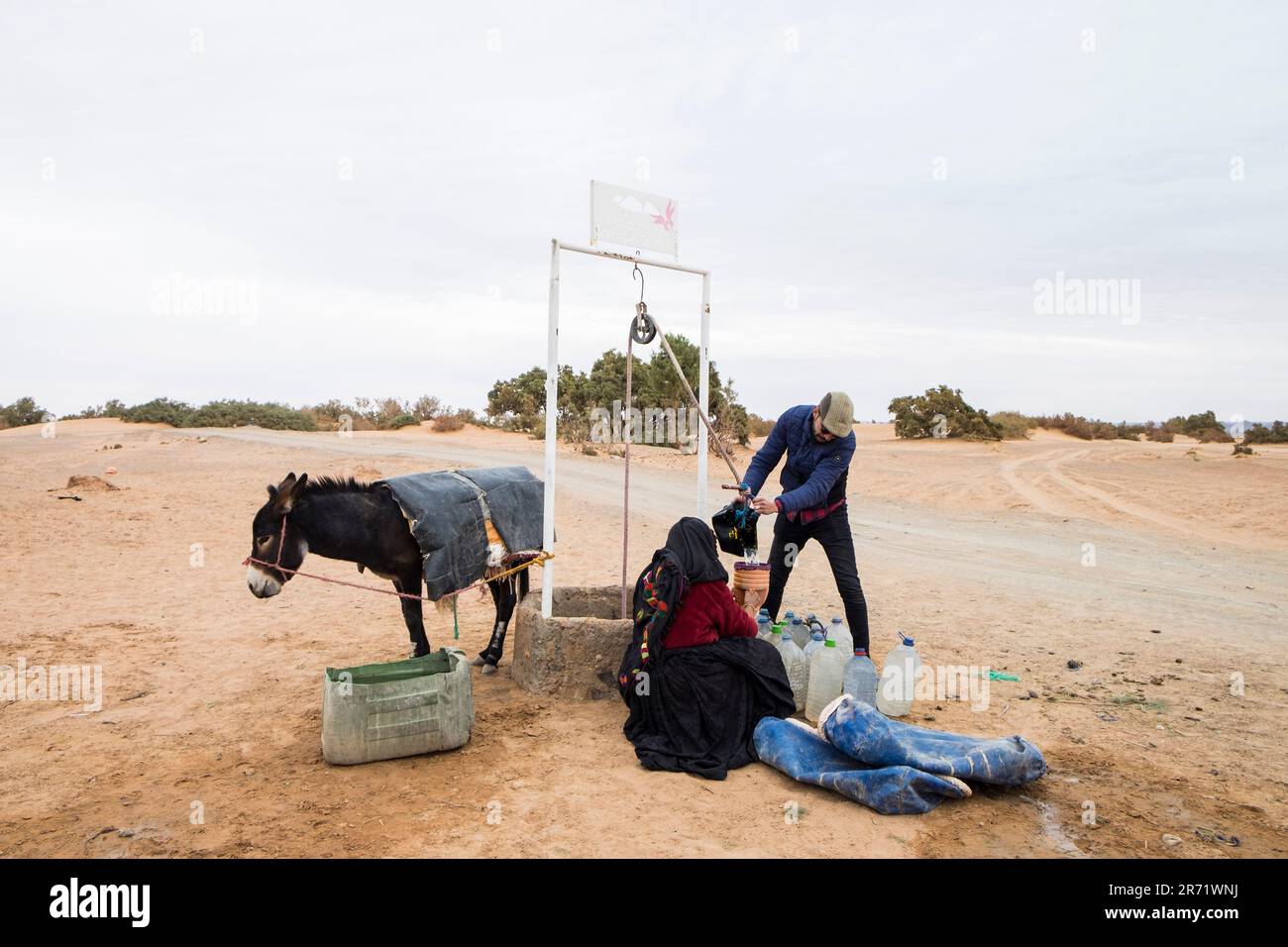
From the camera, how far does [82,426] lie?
34.8 meters

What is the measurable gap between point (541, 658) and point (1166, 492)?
1706 centimetres

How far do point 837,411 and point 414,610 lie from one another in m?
3.17

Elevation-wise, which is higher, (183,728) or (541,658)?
(541,658)

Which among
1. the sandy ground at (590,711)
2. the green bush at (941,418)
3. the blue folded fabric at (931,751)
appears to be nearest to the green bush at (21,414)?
the sandy ground at (590,711)

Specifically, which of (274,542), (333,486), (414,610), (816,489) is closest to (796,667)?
(816,489)

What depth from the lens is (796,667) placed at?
207 inches

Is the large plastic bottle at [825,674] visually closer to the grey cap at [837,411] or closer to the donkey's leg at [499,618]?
the grey cap at [837,411]

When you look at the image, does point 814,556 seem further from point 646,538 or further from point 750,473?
point 750,473

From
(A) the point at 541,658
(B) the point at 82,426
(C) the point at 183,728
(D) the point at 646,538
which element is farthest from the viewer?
(B) the point at 82,426

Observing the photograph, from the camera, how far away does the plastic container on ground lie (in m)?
4.33

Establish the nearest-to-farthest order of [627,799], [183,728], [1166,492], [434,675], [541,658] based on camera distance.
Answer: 1. [627,799]
2. [434,675]
3. [183,728]
4. [541,658]
5. [1166,492]

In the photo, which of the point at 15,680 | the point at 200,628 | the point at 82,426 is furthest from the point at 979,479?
the point at 82,426

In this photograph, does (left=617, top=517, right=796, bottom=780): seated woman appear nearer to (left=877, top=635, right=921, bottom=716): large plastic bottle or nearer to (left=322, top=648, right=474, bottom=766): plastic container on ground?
(left=877, top=635, right=921, bottom=716): large plastic bottle

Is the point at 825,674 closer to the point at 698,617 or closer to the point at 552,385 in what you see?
the point at 698,617
